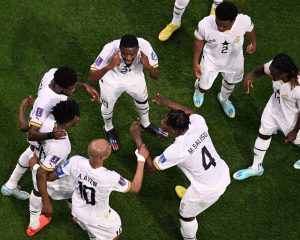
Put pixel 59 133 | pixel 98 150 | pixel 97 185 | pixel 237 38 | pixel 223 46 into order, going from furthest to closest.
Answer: pixel 223 46, pixel 237 38, pixel 59 133, pixel 97 185, pixel 98 150

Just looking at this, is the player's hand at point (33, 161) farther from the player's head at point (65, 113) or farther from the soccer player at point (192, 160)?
the soccer player at point (192, 160)

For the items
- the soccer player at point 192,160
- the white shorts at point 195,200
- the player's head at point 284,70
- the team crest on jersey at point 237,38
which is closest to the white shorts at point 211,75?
the team crest on jersey at point 237,38

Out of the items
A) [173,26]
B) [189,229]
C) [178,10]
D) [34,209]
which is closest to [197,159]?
[189,229]

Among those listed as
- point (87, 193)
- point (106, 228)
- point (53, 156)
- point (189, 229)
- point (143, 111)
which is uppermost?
point (53, 156)

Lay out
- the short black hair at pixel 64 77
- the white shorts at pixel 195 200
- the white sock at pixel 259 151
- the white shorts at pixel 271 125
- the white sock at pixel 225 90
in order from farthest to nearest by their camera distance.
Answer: the white sock at pixel 225 90 < the white sock at pixel 259 151 < the white shorts at pixel 271 125 < the white shorts at pixel 195 200 < the short black hair at pixel 64 77

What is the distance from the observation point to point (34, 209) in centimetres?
796

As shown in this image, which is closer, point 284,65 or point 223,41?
point 284,65

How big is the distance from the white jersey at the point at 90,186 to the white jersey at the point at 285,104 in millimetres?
2564

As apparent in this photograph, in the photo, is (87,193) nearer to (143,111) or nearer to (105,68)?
(105,68)

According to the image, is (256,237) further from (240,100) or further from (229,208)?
(240,100)

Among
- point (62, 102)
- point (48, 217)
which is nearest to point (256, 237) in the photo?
point (48, 217)

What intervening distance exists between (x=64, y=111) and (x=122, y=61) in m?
1.50

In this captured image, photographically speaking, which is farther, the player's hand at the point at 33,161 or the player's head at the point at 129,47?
the player's head at the point at 129,47

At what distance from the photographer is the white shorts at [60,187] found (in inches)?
295
